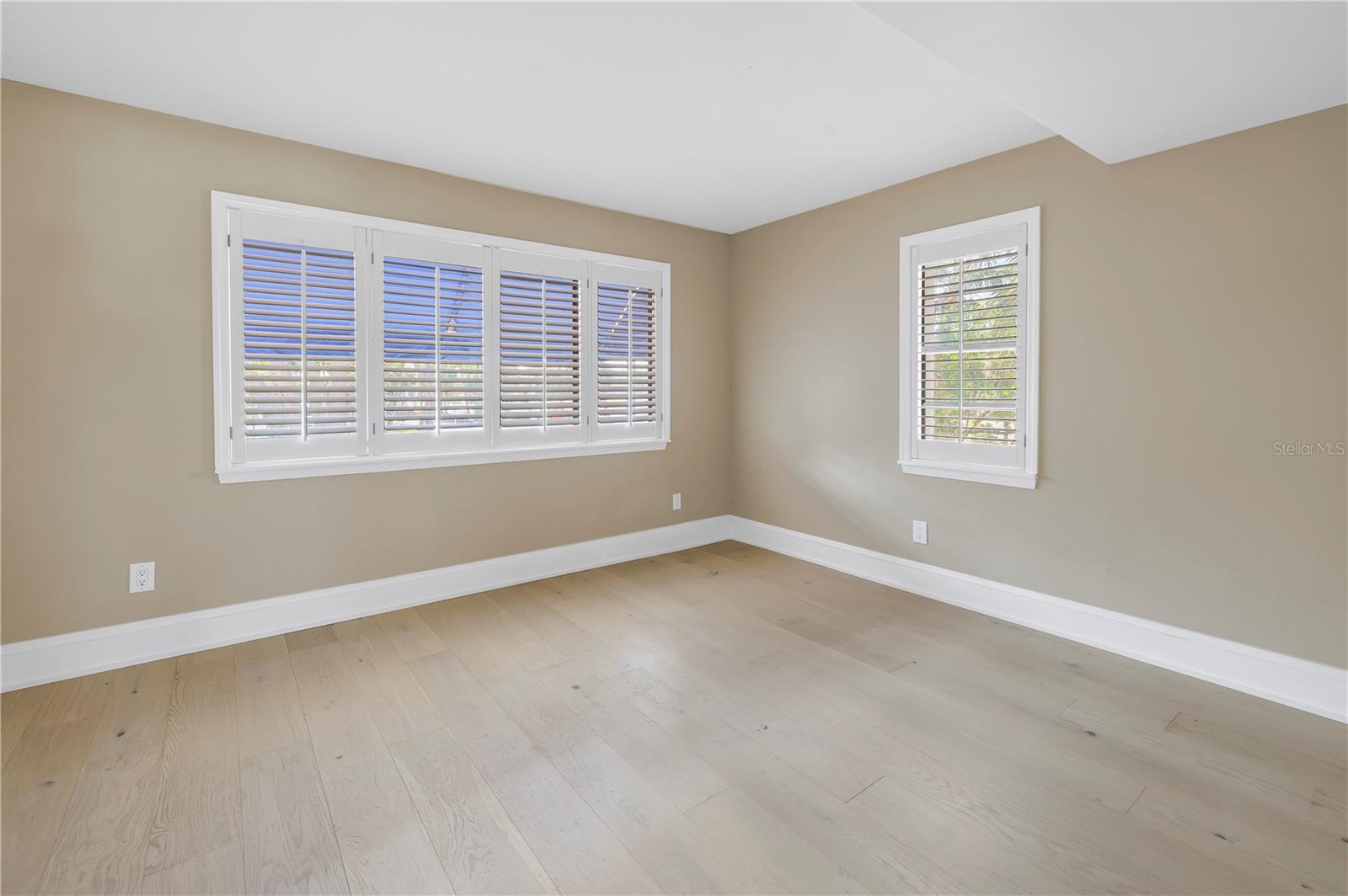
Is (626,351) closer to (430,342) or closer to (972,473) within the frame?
(430,342)

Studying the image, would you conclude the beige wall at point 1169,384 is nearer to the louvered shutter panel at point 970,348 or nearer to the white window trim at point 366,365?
the louvered shutter panel at point 970,348

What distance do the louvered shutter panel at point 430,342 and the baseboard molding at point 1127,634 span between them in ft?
8.70

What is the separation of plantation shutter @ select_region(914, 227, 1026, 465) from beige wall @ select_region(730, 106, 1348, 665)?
15 centimetres

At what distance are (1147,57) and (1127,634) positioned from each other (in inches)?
96.4

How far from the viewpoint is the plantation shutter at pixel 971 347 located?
129 inches

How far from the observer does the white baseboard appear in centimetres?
255

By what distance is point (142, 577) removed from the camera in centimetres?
283

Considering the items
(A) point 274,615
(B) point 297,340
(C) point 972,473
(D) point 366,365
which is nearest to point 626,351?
(D) point 366,365

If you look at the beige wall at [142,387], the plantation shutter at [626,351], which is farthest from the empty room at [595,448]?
the plantation shutter at [626,351]

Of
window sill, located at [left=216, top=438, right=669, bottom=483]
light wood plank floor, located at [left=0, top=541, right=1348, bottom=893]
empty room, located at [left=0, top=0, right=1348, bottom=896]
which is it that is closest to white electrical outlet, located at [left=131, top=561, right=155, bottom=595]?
empty room, located at [left=0, top=0, right=1348, bottom=896]

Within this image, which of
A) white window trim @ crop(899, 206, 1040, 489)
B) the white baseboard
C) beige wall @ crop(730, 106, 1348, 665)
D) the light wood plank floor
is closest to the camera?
the light wood plank floor

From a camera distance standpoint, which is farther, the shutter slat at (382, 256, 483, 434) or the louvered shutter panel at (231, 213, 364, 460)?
the shutter slat at (382, 256, 483, 434)

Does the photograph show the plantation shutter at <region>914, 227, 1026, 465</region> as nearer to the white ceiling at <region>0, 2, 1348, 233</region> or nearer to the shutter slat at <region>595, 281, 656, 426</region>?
the white ceiling at <region>0, 2, 1348, 233</region>

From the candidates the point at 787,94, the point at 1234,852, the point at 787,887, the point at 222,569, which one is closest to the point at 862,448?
the point at 787,94
